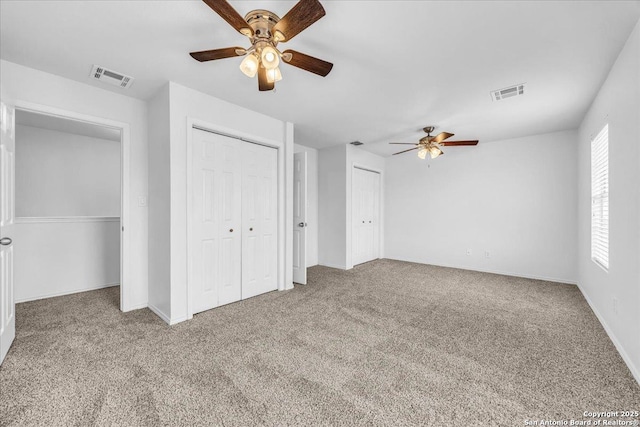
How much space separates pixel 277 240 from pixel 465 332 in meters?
2.47

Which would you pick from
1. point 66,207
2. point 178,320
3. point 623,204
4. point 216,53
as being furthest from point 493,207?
point 66,207

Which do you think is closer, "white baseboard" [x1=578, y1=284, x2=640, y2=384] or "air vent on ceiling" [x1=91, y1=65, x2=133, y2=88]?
"white baseboard" [x1=578, y1=284, x2=640, y2=384]

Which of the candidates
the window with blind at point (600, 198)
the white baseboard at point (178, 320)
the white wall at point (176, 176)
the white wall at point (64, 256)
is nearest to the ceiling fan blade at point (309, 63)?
the white wall at point (176, 176)

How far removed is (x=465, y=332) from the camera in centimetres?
260

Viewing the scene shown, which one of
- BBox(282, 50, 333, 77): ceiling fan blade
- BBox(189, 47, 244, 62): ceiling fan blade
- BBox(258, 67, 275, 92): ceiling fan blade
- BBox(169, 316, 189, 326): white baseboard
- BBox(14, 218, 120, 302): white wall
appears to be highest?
BBox(189, 47, 244, 62): ceiling fan blade

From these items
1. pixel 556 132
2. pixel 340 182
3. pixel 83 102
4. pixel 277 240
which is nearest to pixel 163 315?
pixel 277 240

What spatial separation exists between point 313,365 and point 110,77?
319 cm

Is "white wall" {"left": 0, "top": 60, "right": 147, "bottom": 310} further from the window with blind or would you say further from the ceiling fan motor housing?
the window with blind

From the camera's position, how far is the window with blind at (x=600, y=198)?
2763mm

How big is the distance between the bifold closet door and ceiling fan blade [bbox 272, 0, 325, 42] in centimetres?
179

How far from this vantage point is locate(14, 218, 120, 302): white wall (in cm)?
342

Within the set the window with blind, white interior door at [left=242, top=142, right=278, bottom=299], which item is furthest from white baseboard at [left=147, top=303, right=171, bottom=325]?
the window with blind

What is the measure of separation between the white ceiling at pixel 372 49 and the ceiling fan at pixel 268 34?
121mm

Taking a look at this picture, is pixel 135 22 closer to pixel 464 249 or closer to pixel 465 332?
pixel 465 332
